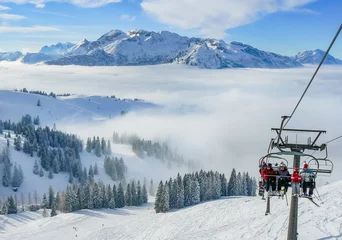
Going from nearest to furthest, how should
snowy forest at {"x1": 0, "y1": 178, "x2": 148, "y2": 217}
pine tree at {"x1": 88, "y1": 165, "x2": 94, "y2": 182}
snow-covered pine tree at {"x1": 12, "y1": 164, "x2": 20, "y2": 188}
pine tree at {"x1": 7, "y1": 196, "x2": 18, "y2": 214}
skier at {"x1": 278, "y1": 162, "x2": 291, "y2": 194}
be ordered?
1. skier at {"x1": 278, "y1": 162, "x2": 291, "y2": 194}
2. snowy forest at {"x1": 0, "y1": 178, "x2": 148, "y2": 217}
3. pine tree at {"x1": 7, "y1": 196, "x2": 18, "y2": 214}
4. snow-covered pine tree at {"x1": 12, "y1": 164, "x2": 20, "y2": 188}
5. pine tree at {"x1": 88, "y1": 165, "x2": 94, "y2": 182}

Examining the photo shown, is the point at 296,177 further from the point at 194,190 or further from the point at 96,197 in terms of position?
the point at 96,197

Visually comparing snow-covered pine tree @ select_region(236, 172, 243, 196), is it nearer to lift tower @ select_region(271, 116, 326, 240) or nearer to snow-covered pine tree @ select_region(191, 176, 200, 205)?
snow-covered pine tree @ select_region(191, 176, 200, 205)

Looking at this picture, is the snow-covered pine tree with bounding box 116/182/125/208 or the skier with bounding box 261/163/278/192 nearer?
the skier with bounding box 261/163/278/192

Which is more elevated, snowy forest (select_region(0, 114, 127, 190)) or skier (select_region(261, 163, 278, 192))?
skier (select_region(261, 163, 278, 192))

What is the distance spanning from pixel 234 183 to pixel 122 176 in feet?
299

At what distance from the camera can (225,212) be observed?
64.0m

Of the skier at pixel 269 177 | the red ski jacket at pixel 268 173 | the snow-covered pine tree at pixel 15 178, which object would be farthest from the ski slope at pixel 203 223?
the snow-covered pine tree at pixel 15 178

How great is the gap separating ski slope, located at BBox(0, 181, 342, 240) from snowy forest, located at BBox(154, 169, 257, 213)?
12343mm

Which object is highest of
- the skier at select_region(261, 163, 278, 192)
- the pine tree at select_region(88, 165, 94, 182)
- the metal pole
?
the skier at select_region(261, 163, 278, 192)

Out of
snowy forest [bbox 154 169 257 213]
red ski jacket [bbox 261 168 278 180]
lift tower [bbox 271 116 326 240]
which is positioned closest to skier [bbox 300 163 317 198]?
lift tower [bbox 271 116 326 240]

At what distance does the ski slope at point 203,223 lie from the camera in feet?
108

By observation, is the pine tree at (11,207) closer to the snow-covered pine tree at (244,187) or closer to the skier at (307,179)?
the snow-covered pine tree at (244,187)

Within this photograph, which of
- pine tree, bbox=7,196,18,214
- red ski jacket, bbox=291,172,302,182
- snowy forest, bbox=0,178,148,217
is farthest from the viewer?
pine tree, bbox=7,196,18,214

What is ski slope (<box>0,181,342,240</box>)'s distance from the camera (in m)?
32.9
